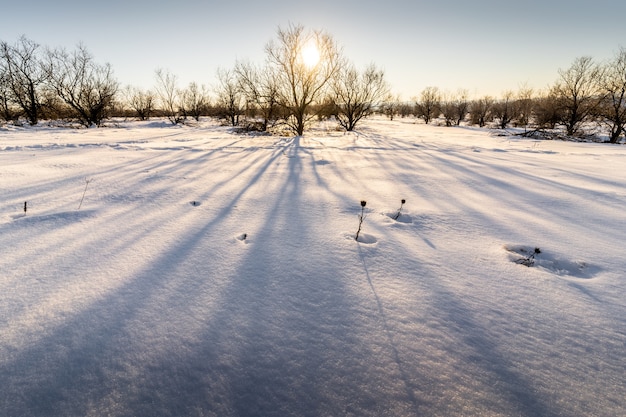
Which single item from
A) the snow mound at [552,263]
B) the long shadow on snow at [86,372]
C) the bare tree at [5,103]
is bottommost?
the long shadow on snow at [86,372]

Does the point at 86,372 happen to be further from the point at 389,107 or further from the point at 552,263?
the point at 389,107

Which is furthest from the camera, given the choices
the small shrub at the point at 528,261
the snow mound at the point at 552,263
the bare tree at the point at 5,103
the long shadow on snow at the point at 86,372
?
the bare tree at the point at 5,103

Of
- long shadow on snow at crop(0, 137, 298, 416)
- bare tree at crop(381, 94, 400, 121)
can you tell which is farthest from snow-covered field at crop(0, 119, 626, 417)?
bare tree at crop(381, 94, 400, 121)

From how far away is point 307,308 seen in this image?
1592 mm

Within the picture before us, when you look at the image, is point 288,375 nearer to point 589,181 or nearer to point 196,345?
point 196,345

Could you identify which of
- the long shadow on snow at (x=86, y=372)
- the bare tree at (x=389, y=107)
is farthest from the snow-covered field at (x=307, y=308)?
the bare tree at (x=389, y=107)

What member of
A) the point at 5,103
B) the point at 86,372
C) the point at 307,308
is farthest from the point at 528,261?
the point at 5,103

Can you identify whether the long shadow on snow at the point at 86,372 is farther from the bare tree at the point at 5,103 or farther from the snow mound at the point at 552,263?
the bare tree at the point at 5,103

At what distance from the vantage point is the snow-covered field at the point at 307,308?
1.12 meters

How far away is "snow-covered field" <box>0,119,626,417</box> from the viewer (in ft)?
3.66

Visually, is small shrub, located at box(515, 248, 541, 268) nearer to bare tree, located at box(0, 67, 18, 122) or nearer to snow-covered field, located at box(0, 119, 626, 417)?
snow-covered field, located at box(0, 119, 626, 417)

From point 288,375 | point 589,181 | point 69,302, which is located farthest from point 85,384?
point 589,181

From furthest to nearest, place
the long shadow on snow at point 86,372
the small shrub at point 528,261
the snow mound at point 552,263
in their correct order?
the small shrub at point 528,261, the snow mound at point 552,263, the long shadow on snow at point 86,372

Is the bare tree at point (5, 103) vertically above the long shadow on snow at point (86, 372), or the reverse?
the bare tree at point (5, 103)
